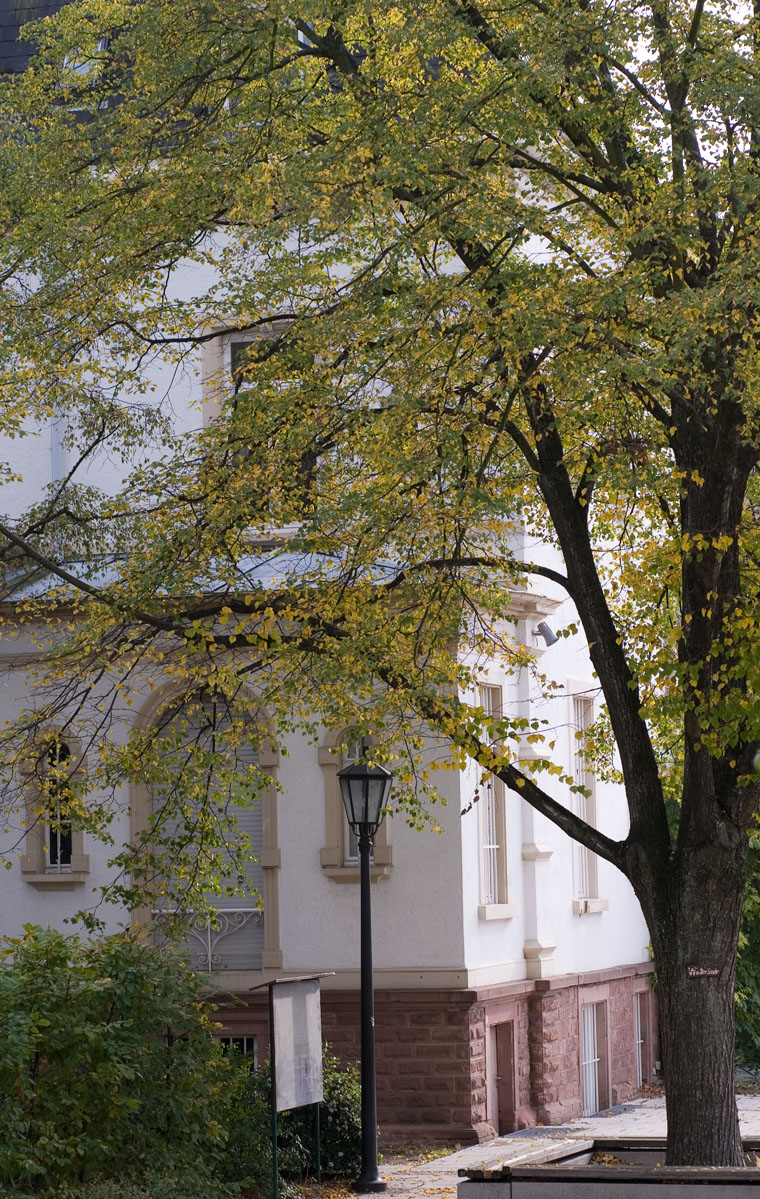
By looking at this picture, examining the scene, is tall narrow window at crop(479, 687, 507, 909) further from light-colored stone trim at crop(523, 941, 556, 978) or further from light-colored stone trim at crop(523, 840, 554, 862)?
light-colored stone trim at crop(523, 941, 556, 978)

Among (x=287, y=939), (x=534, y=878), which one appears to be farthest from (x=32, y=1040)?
(x=534, y=878)

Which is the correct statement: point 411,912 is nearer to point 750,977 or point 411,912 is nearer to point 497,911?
point 497,911

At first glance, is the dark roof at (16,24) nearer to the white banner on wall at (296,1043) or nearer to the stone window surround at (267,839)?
the stone window surround at (267,839)

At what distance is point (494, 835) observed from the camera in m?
19.3

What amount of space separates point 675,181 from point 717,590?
2734 mm

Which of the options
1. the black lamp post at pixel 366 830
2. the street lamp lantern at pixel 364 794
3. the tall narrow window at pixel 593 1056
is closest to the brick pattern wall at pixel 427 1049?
the black lamp post at pixel 366 830

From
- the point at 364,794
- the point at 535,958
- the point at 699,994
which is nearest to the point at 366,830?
the point at 364,794

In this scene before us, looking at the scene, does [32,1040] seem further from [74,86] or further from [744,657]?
[74,86]

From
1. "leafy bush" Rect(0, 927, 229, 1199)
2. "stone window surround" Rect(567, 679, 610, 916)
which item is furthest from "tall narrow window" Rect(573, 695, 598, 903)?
"leafy bush" Rect(0, 927, 229, 1199)

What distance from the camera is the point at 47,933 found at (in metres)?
12.1

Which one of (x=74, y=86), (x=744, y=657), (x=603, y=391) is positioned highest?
(x=74, y=86)

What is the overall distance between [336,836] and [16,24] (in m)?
13.4

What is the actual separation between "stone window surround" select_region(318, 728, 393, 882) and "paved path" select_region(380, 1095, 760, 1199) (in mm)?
2971

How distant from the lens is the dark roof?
78.5ft
